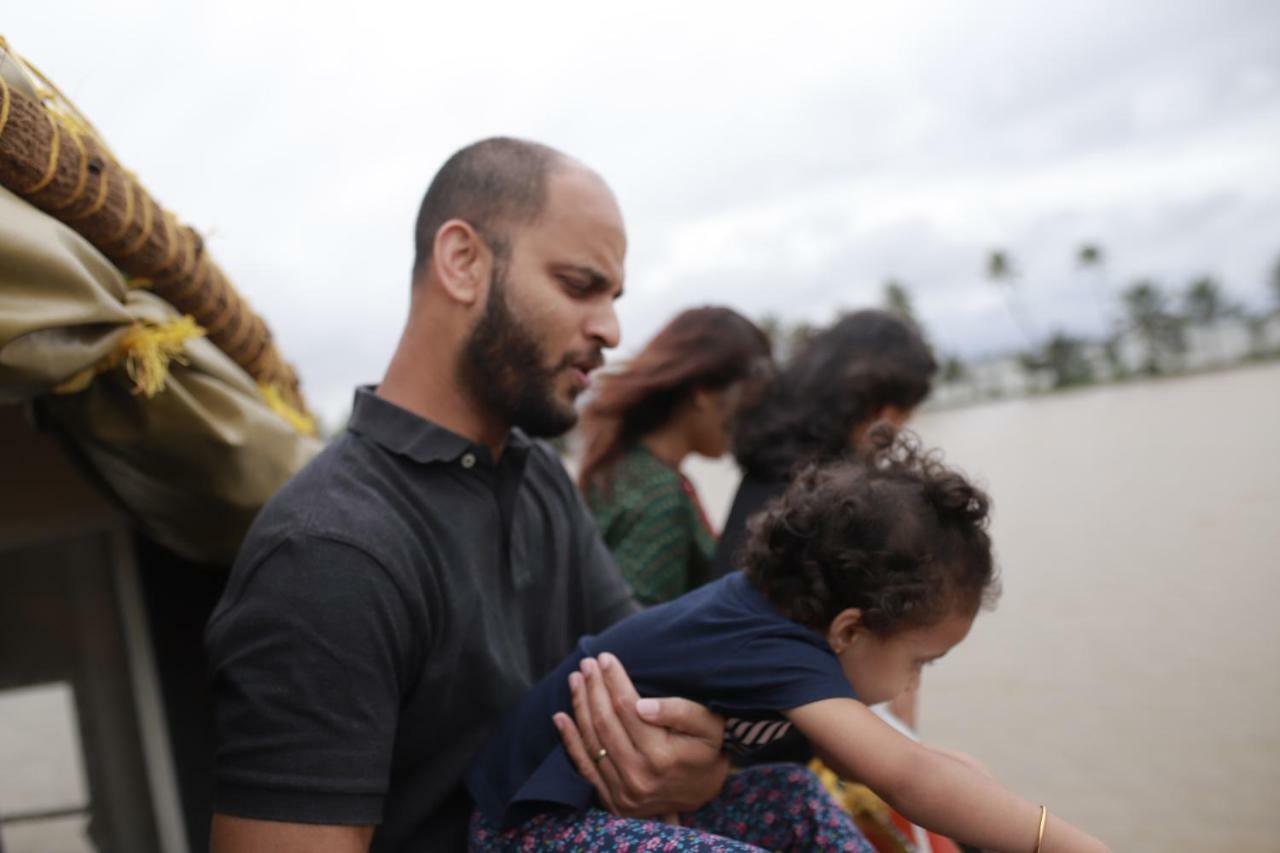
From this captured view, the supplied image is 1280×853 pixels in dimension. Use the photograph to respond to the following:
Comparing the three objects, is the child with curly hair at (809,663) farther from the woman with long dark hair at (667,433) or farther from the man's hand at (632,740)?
the woman with long dark hair at (667,433)

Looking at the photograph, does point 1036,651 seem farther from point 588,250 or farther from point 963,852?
point 588,250

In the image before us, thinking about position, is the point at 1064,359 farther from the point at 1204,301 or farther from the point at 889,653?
the point at 889,653

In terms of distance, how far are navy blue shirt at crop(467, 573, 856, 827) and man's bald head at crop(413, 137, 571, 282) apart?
789mm

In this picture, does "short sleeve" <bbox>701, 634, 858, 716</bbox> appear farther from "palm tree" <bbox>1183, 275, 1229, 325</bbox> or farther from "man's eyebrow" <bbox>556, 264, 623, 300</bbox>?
"palm tree" <bbox>1183, 275, 1229, 325</bbox>

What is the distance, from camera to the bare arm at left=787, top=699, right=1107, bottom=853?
5.80ft

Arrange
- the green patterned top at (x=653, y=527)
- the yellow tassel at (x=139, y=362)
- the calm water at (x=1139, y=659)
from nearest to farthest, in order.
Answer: the yellow tassel at (x=139, y=362), the green patterned top at (x=653, y=527), the calm water at (x=1139, y=659)

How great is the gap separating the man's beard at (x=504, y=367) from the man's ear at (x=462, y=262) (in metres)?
0.03

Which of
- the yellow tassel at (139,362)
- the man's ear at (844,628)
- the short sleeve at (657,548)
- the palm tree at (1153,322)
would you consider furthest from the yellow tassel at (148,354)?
the palm tree at (1153,322)

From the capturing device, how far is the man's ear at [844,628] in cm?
200

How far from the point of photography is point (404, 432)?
6.88ft

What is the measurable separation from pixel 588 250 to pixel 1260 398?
3129 cm

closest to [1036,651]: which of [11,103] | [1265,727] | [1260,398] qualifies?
[1265,727]

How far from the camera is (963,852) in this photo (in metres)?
2.58

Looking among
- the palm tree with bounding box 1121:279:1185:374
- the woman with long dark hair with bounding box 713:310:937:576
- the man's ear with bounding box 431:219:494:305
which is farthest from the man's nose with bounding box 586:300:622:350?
the palm tree with bounding box 1121:279:1185:374
